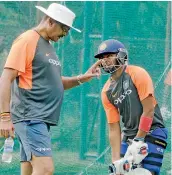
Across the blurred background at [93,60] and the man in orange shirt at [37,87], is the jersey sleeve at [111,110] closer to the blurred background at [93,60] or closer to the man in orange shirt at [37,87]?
the man in orange shirt at [37,87]

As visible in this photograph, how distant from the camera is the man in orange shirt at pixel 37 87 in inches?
281

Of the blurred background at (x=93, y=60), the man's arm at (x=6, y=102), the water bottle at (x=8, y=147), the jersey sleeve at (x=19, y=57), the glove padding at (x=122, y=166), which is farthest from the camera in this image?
the blurred background at (x=93, y=60)

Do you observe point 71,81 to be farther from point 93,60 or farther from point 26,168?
point 93,60

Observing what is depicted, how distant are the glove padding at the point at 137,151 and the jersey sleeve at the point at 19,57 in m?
1.21

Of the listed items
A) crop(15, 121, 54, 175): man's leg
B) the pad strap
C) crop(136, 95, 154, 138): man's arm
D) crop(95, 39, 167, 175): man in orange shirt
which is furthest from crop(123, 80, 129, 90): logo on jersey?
crop(15, 121, 54, 175): man's leg


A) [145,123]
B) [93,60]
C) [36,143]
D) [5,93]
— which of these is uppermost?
[93,60]

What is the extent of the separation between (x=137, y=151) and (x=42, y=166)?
89cm

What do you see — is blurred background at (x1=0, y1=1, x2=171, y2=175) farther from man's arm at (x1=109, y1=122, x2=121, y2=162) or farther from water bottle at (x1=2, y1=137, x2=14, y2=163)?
water bottle at (x1=2, y1=137, x2=14, y2=163)

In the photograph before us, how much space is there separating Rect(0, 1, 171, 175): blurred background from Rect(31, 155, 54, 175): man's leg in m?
2.59

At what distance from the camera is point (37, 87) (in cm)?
723

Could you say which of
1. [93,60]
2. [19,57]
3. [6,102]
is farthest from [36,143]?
[93,60]

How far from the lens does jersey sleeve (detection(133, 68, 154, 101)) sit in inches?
291

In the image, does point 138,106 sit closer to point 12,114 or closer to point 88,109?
point 12,114

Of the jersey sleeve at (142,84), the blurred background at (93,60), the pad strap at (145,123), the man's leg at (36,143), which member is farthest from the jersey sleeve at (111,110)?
the blurred background at (93,60)
